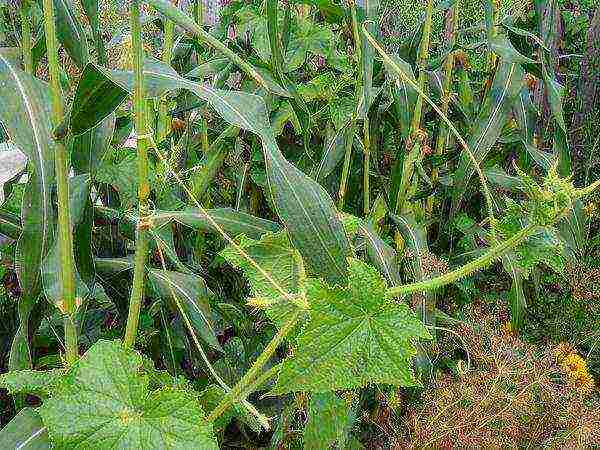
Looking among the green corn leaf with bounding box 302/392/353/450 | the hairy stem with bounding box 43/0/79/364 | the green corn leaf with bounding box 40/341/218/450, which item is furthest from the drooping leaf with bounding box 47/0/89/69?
the green corn leaf with bounding box 302/392/353/450

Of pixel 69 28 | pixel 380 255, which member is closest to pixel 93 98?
pixel 69 28

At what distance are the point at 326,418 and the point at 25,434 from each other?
327 millimetres

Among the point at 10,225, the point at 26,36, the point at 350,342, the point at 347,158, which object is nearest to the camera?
the point at 350,342

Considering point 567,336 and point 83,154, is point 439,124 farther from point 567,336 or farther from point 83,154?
point 83,154

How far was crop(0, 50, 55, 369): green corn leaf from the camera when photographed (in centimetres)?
73

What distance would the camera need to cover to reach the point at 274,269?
756 mm

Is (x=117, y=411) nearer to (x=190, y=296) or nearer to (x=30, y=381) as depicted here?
(x=30, y=381)

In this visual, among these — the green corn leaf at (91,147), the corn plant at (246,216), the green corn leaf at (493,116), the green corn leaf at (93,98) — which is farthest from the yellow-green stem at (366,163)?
the green corn leaf at (93,98)

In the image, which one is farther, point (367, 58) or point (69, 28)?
point (367, 58)

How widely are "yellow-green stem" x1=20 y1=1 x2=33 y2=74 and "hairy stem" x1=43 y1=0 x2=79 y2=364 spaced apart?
4.8 inches

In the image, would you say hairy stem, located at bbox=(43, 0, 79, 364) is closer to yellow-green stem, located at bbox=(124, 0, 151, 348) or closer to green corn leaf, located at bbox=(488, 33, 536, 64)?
yellow-green stem, located at bbox=(124, 0, 151, 348)

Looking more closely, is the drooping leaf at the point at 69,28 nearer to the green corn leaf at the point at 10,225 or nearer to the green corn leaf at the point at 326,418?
the green corn leaf at the point at 10,225

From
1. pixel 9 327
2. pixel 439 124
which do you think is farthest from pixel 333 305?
pixel 439 124

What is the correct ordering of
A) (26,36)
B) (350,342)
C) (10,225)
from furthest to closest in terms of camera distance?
(10,225) → (26,36) → (350,342)
